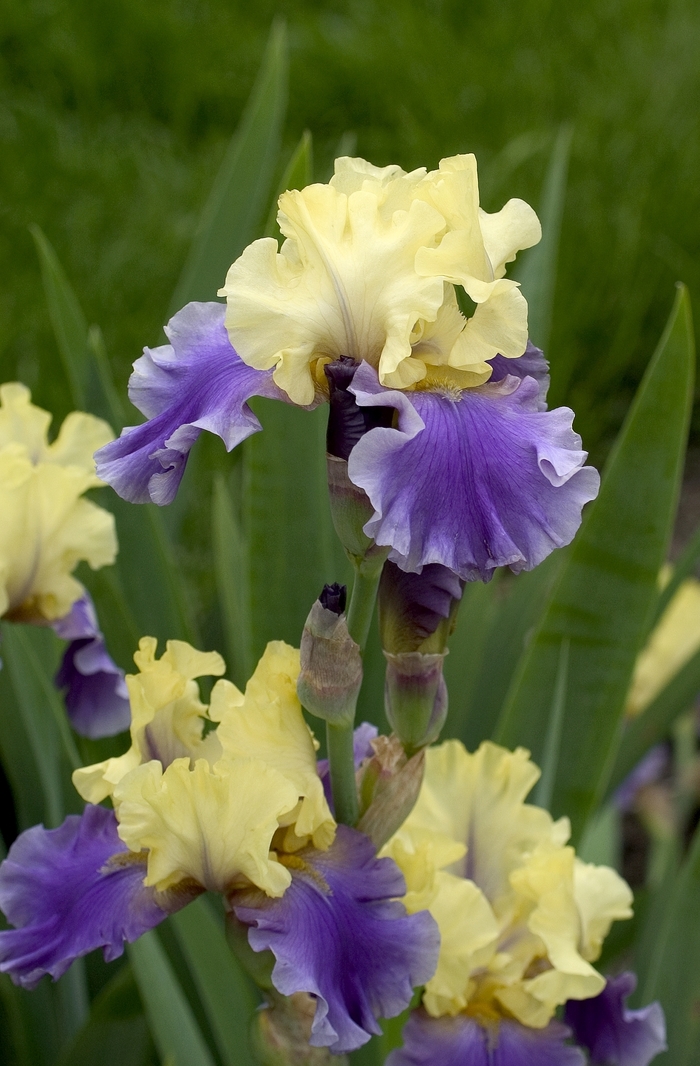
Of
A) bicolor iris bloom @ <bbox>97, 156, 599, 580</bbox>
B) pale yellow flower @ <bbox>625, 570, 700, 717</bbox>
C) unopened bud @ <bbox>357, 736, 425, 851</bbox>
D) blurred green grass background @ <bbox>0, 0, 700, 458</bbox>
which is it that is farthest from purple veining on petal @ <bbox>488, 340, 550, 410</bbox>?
blurred green grass background @ <bbox>0, 0, 700, 458</bbox>

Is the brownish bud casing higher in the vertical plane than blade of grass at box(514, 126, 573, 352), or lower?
lower

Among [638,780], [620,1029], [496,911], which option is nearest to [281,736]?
[496,911]

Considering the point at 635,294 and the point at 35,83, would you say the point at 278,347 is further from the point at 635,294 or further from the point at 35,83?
the point at 35,83

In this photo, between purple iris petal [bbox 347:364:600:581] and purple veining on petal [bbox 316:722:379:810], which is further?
purple veining on petal [bbox 316:722:379:810]

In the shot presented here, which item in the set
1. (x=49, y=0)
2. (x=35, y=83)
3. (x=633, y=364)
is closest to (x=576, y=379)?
(x=633, y=364)

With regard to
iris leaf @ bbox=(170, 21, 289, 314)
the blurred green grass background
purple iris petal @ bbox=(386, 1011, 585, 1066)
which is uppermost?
the blurred green grass background

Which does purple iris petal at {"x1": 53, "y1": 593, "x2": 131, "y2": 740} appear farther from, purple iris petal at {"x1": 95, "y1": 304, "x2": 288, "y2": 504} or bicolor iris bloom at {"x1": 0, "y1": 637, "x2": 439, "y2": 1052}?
purple iris petal at {"x1": 95, "y1": 304, "x2": 288, "y2": 504}

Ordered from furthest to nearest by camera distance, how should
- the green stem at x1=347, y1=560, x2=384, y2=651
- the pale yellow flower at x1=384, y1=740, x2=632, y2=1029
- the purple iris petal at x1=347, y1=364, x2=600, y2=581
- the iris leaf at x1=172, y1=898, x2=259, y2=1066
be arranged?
the iris leaf at x1=172, y1=898, x2=259, y2=1066
the pale yellow flower at x1=384, y1=740, x2=632, y2=1029
the green stem at x1=347, y1=560, x2=384, y2=651
the purple iris petal at x1=347, y1=364, x2=600, y2=581
